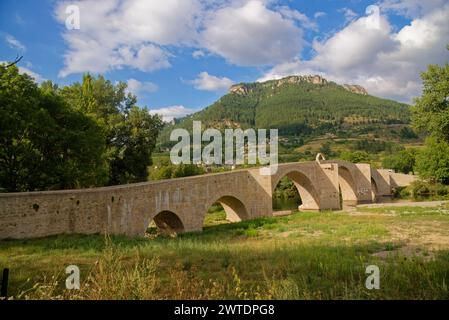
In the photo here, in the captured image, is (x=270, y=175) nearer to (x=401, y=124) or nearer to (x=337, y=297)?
(x=337, y=297)

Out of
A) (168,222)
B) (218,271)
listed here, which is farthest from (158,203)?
(218,271)

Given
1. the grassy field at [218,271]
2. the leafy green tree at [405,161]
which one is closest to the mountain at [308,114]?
the leafy green tree at [405,161]

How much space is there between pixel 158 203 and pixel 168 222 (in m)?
2.86

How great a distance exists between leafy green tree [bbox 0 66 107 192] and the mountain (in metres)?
83.7

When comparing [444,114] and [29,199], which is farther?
[444,114]

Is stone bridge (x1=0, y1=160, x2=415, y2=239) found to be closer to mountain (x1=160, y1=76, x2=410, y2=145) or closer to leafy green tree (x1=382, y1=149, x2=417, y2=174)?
leafy green tree (x1=382, y1=149, x2=417, y2=174)

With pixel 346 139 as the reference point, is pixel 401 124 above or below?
above

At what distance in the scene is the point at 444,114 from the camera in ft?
61.3

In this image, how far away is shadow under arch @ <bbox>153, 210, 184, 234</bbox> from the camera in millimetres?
17869

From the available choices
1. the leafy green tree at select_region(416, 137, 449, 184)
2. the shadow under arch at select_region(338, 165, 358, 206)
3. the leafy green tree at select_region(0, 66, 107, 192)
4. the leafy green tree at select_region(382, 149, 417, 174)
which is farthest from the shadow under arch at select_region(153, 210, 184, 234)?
the leafy green tree at select_region(382, 149, 417, 174)

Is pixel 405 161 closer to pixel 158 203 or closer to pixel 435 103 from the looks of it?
pixel 435 103

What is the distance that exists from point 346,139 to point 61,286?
104 m

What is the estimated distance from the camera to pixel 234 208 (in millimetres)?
24141
